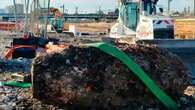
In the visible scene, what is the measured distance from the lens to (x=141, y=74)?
847cm

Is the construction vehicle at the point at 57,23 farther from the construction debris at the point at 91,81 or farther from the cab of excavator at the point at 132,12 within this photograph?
the construction debris at the point at 91,81

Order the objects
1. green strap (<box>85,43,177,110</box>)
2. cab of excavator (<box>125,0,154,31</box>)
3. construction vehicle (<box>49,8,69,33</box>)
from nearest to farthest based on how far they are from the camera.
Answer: green strap (<box>85,43,177,110</box>) → cab of excavator (<box>125,0,154,31</box>) → construction vehicle (<box>49,8,69,33</box>)

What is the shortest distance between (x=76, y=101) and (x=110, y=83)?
22.1 inches

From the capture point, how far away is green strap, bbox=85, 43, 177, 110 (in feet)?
27.8

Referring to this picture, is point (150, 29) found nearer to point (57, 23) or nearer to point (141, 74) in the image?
point (141, 74)

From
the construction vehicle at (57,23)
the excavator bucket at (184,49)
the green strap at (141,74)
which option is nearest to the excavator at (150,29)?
the excavator bucket at (184,49)

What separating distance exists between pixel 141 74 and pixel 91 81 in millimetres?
751

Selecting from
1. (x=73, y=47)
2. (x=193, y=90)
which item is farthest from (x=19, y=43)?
(x=73, y=47)

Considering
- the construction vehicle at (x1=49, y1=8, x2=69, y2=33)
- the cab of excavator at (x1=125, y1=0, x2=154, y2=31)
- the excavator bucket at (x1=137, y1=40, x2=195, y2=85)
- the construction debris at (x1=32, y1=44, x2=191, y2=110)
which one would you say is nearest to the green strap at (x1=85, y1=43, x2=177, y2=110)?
the construction debris at (x1=32, y1=44, x2=191, y2=110)

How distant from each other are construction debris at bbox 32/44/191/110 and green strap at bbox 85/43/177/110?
0.20 ft

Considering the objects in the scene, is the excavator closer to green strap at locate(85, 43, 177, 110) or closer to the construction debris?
green strap at locate(85, 43, 177, 110)

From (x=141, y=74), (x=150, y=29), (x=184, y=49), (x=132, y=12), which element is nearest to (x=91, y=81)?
(x=141, y=74)

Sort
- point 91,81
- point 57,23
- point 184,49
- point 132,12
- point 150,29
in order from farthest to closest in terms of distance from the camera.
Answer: point 57,23 < point 132,12 < point 150,29 < point 184,49 < point 91,81

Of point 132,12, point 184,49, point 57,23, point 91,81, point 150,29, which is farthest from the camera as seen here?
point 57,23
